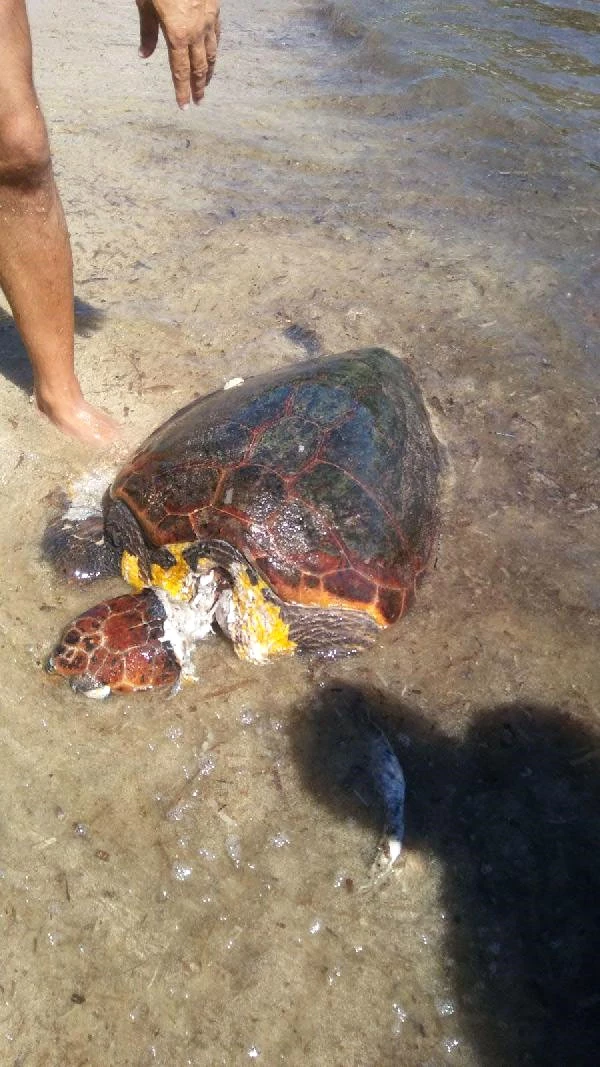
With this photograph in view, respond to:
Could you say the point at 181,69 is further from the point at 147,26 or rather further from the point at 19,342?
the point at 19,342

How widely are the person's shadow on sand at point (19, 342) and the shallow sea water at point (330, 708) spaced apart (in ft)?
0.07

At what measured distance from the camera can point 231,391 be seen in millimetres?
2686

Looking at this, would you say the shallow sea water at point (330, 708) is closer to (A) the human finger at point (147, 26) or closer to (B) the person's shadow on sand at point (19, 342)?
(B) the person's shadow on sand at point (19, 342)

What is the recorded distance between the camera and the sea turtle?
7.18 ft

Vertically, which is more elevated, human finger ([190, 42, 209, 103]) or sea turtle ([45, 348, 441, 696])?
human finger ([190, 42, 209, 103])

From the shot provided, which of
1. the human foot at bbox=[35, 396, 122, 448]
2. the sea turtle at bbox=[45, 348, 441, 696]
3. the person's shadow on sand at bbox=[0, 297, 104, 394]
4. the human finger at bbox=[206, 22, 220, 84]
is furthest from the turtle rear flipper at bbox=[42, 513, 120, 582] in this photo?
the human finger at bbox=[206, 22, 220, 84]

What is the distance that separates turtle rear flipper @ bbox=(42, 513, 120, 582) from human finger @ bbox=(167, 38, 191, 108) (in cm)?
135

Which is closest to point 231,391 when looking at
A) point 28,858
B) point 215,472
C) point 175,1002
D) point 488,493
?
point 215,472

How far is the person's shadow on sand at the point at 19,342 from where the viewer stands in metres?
3.03

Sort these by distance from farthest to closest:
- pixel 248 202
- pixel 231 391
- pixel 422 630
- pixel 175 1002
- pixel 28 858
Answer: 1. pixel 248 202
2. pixel 231 391
3. pixel 422 630
4. pixel 28 858
5. pixel 175 1002

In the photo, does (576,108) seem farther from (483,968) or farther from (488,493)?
(483,968)

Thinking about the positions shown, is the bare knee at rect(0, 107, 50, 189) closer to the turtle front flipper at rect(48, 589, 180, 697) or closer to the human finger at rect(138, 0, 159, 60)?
the human finger at rect(138, 0, 159, 60)

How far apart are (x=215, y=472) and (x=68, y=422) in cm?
79

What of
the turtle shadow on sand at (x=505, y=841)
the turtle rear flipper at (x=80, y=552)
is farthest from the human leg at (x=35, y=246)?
the turtle shadow on sand at (x=505, y=841)
